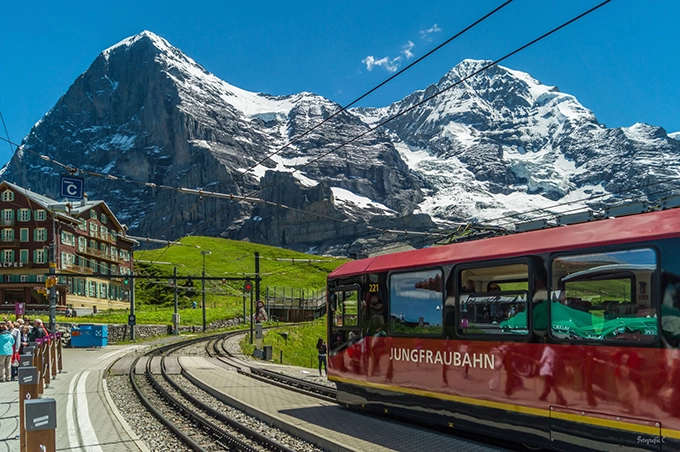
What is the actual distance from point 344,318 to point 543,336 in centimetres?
677

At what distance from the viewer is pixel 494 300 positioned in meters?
11.2

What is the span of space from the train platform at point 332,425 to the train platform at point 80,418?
3159 millimetres

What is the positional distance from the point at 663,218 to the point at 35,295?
69664mm

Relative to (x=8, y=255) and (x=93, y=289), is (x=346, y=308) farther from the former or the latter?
(x=93, y=289)

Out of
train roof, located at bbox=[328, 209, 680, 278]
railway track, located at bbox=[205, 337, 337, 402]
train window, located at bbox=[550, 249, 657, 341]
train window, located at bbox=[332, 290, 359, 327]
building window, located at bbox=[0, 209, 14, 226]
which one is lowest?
railway track, located at bbox=[205, 337, 337, 402]

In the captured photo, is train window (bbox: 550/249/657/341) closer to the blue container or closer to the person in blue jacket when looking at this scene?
the person in blue jacket

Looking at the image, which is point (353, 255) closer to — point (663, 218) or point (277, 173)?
point (663, 218)

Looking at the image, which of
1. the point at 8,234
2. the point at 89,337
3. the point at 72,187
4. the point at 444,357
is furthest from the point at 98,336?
the point at 444,357

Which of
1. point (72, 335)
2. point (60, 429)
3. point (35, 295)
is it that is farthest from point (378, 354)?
point (35, 295)

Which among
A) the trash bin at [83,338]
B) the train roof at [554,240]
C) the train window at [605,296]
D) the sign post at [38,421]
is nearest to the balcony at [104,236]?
the trash bin at [83,338]

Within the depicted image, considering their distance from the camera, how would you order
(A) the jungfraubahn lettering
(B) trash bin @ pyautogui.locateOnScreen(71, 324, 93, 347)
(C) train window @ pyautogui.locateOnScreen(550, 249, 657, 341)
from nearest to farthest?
(C) train window @ pyautogui.locateOnScreen(550, 249, 657, 341)
(A) the jungfraubahn lettering
(B) trash bin @ pyautogui.locateOnScreen(71, 324, 93, 347)

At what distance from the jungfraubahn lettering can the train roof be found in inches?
67.8

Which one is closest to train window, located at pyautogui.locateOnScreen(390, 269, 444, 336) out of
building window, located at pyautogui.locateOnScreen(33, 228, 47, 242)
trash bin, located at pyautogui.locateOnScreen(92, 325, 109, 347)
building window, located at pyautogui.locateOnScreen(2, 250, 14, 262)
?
trash bin, located at pyautogui.locateOnScreen(92, 325, 109, 347)

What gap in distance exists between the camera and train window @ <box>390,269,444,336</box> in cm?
1243
